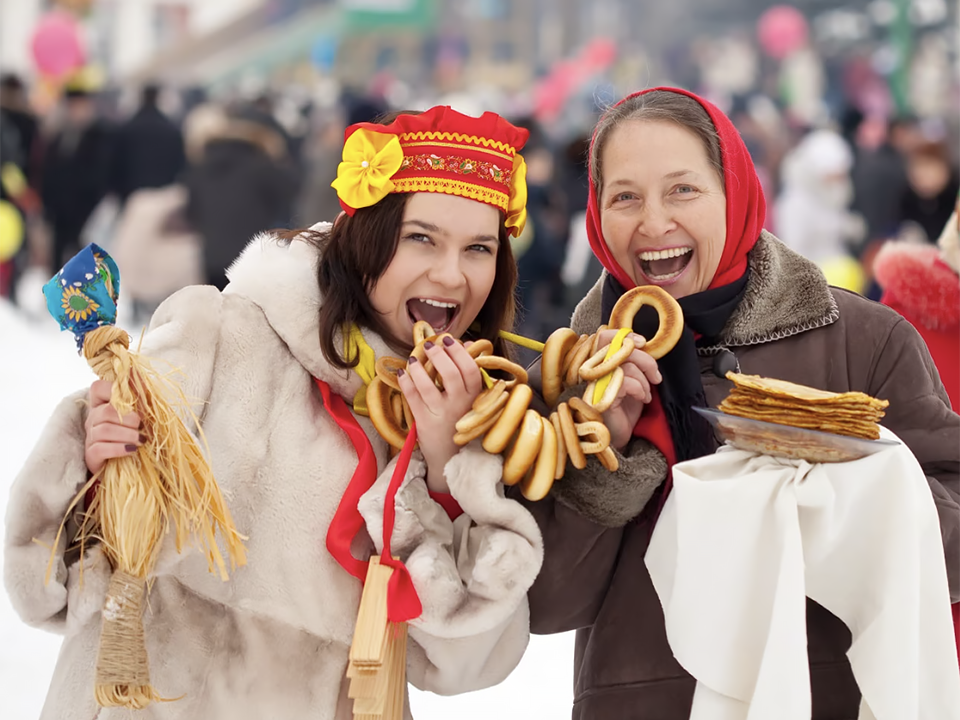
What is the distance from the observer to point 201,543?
1593 millimetres

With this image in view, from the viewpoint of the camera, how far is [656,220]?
5.70 feet

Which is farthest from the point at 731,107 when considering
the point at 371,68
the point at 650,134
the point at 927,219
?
the point at 650,134

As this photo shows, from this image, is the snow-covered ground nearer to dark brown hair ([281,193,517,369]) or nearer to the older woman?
the older woman

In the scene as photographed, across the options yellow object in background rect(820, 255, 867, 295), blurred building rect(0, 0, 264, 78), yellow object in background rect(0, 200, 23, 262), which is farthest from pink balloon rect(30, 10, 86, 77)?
blurred building rect(0, 0, 264, 78)

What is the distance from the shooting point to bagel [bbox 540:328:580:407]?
5.46 feet

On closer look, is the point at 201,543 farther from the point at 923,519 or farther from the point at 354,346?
the point at 923,519

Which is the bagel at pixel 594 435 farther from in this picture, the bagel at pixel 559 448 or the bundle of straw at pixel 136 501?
the bundle of straw at pixel 136 501

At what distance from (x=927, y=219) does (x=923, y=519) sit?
6.41 m

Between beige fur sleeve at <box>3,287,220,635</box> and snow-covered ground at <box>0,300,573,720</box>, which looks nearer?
beige fur sleeve at <box>3,287,220,635</box>

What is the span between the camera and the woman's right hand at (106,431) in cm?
154

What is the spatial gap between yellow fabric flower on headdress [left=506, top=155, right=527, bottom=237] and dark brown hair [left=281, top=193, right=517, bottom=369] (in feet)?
0.07

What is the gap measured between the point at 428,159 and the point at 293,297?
320 millimetres

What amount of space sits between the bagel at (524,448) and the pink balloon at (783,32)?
15580 millimetres

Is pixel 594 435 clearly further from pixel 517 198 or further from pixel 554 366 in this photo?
pixel 517 198
